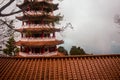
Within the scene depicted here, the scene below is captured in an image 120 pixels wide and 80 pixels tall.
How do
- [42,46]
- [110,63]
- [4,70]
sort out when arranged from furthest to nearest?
[42,46], [110,63], [4,70]

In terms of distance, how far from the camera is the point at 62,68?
41.3 feet

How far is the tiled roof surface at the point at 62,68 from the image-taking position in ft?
38.0

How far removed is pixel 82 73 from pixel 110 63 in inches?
91.8

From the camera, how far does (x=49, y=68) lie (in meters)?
12.6

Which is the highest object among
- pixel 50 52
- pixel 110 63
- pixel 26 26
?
pixel 26 26

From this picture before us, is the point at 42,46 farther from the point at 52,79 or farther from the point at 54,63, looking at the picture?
the point at 52,79

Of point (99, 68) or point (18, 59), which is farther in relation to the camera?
point (18, 59)

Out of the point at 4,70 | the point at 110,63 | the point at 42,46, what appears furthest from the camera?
the point at 42,46

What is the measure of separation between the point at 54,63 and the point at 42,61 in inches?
35.0

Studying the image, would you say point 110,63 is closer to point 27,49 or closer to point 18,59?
point 18,59

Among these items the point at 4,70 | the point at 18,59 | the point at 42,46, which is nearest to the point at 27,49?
the point at 42,46

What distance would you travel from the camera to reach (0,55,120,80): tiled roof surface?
11.6 meters

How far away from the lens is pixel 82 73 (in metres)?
12.0

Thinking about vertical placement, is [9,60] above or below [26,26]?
below
